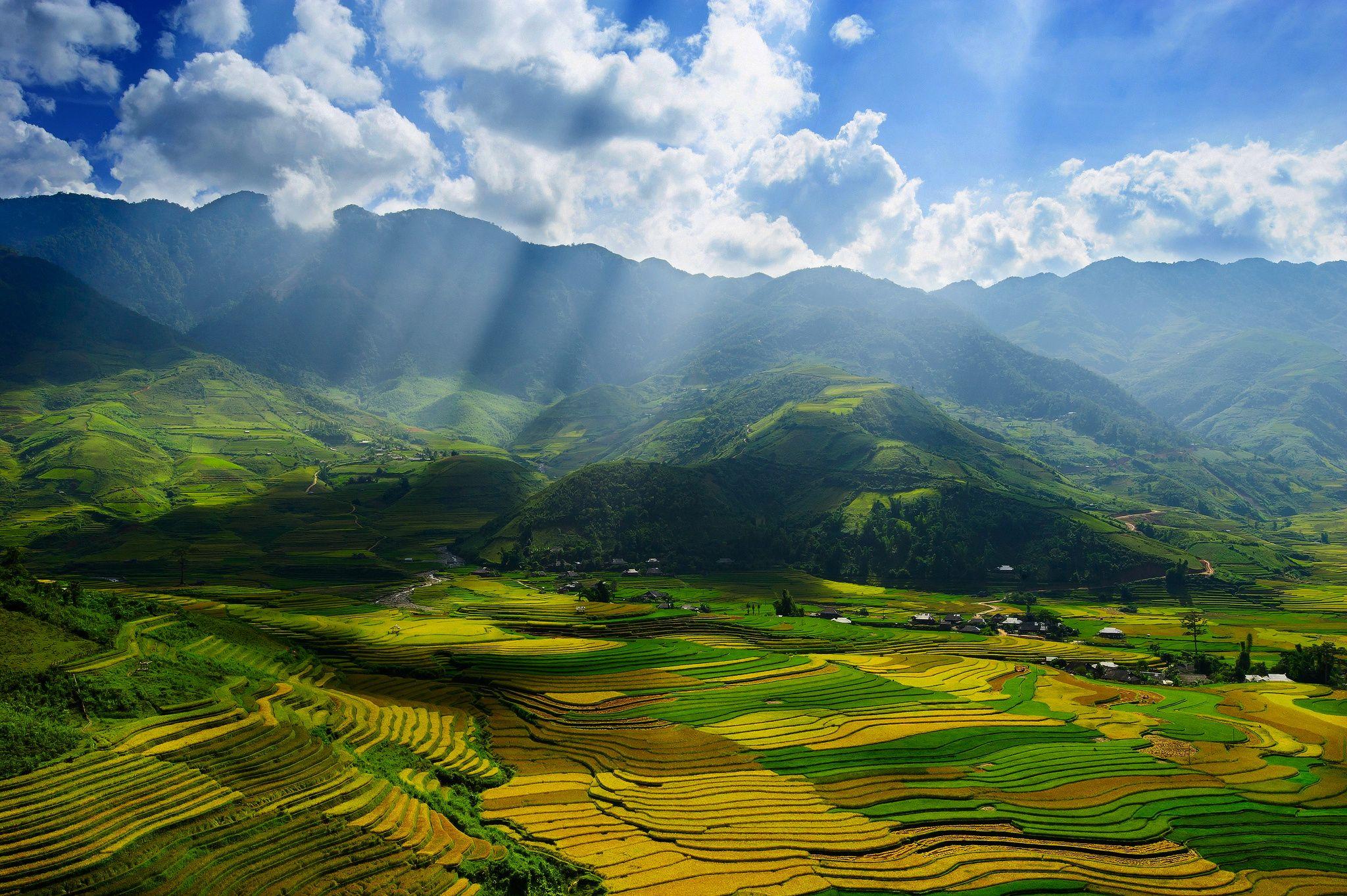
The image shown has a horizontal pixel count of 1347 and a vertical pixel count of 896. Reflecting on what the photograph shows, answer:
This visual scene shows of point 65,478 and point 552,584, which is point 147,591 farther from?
point 65,478

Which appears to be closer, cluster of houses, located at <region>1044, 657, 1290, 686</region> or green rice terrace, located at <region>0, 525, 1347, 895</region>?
green rice terrace, located at <region>0, 525, 1347, 895</region>

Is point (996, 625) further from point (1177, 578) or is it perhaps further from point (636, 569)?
point (636, 569)

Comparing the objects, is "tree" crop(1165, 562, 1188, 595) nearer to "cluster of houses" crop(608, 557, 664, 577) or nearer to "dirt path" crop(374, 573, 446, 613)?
"cluster of houses" crop(608, 557, 664, 577)

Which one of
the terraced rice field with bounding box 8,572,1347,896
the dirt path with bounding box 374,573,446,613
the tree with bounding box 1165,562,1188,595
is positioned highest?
the tree with bounding box 1165,562,1188,595

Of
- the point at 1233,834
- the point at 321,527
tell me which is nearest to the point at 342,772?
the point at 1233,834

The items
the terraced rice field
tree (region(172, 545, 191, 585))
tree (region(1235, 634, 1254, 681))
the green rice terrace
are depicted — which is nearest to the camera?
the terraced rice field

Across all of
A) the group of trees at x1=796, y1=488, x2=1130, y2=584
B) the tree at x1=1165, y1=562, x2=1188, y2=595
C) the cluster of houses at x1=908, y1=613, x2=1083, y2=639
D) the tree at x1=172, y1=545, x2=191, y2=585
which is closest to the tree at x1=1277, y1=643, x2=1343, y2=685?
the cluster of houses at x1=908, y1=613, x2=1083, y2=639

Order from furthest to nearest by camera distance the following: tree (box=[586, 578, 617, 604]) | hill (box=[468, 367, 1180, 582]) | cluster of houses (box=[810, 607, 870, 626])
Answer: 1. hill (box=[468, 367, 1180, 582])
2. tree (box=[586, 578, 617, 604])
3. cluster of houses (box=[810, 607, 870, 626])

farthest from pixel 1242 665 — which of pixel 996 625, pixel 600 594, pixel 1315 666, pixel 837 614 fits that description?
pixel 600 594
